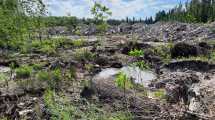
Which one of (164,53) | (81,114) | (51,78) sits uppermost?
(81,114)

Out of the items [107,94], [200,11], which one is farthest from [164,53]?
[200,11]

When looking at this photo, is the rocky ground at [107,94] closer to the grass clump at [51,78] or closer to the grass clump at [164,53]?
the grass clump at [51,78]

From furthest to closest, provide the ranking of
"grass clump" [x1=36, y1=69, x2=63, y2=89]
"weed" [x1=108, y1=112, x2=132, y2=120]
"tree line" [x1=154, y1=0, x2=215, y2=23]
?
"tree line" [x1=154, y1=0, x2=215, y2=23] → "grass clump" [x1=36, y1=69, x2=63, y2=89] → "weed" [x1=108, y1=112, x2=132, y2=120]

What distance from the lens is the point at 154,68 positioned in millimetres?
16266

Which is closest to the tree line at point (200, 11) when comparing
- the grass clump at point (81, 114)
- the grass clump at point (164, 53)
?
the grass clump at point (164, 53)

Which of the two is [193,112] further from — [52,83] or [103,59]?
[103,59]

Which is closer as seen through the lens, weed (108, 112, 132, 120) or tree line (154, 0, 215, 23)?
weed (108, 112, 132, 120)

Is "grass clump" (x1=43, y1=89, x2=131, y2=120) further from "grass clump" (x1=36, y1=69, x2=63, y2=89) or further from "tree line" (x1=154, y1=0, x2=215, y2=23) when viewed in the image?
"tree line" (x1=154, y1=0, x2=215, y2=23)

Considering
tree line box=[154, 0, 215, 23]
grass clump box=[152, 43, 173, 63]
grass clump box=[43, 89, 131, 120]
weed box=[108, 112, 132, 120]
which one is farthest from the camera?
tree line box=[154, 0, 215, 23]

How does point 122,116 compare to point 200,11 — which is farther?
point 200,11

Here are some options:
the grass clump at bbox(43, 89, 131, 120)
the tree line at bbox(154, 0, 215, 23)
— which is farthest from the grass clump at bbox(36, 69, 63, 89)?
the tree line at bbox(154, 0, 215, 23)

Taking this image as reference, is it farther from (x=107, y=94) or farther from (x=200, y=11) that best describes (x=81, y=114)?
(x=200, y=11)

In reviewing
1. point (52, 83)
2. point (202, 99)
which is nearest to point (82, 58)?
point (52, 83)

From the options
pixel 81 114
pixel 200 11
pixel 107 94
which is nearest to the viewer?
pixel 81 114
